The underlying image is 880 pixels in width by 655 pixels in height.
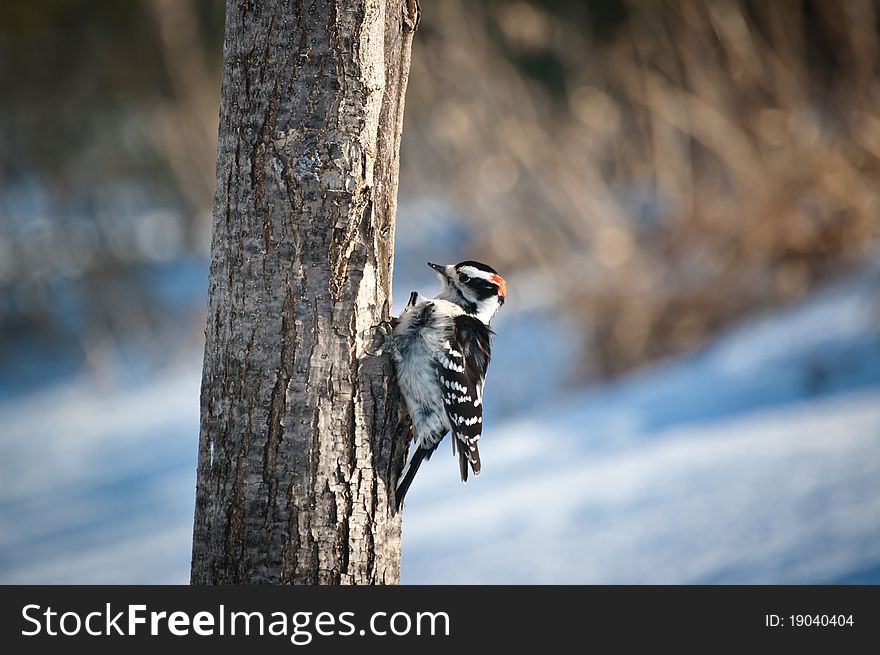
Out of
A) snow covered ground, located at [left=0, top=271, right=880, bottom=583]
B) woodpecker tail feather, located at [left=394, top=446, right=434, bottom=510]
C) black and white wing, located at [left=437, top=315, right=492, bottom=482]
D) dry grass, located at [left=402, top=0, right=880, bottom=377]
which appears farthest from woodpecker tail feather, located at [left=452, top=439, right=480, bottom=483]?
dry grass, located at [left=402, top=0, right=880, bottom=377]

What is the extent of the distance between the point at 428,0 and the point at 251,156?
17.2 feet

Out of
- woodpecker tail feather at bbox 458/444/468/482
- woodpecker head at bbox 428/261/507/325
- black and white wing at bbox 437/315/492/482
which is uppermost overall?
woodpecker head at bbox 428/261/507/325

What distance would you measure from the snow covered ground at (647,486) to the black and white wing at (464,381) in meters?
2.26

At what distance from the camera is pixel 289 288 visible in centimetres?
245

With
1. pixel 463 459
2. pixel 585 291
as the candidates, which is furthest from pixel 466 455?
pixel 585 291

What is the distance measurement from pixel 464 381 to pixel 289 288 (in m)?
0.90

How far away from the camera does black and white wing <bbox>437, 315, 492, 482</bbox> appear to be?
302 cm

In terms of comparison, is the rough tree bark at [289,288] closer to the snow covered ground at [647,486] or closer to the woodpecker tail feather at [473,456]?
the woodpecker tail feather at [473,456]

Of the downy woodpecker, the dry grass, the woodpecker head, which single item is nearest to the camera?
the downy woodpecker

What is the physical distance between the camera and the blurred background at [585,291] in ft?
18.3

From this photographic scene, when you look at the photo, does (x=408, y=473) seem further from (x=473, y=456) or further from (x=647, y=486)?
(x=647, y=486)

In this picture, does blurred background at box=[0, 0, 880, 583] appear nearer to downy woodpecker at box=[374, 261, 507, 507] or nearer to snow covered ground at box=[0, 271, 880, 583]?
snow covered ground at box=[0, 271, 880, 583]

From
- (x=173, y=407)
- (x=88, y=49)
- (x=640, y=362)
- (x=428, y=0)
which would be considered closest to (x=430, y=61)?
(x=428, y=0)

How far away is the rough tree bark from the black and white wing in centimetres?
56
